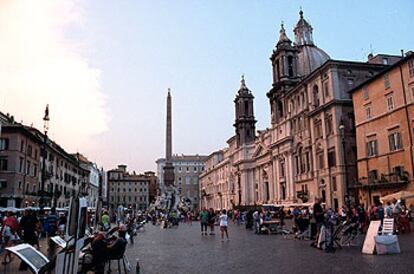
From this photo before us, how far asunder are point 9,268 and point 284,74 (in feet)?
167

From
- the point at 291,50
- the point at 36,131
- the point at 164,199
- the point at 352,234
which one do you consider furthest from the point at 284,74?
the point at 352,234

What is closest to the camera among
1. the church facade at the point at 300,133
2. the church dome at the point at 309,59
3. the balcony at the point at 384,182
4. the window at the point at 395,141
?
the balcony at the point at 384,182

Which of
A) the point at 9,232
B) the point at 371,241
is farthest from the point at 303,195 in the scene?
the point at 9,232

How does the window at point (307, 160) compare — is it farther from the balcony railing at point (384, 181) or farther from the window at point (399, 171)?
the window at point (399, 171)

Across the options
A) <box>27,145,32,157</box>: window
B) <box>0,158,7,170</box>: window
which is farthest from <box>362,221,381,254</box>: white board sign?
<box>27,145,32,157</box>: window

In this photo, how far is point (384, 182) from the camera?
31938 mm

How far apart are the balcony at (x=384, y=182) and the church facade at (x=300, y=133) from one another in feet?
7.41

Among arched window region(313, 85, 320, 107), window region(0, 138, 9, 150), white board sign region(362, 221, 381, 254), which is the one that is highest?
arched window region(313, 85, 320, 107)

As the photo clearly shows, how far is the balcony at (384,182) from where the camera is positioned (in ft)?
98.2

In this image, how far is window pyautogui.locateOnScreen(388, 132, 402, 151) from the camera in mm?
30922

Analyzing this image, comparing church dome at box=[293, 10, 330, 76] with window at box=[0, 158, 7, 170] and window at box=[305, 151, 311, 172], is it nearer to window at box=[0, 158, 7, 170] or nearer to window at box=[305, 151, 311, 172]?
window at box=[305, 151, 311, 172]

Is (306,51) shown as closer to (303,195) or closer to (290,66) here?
(290,66)

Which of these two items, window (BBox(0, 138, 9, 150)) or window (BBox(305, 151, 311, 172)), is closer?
window (BBox(0, 138, 9, 150))

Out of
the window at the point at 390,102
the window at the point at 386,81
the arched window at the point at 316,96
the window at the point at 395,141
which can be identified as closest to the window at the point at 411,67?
the window at the point at 386,81
